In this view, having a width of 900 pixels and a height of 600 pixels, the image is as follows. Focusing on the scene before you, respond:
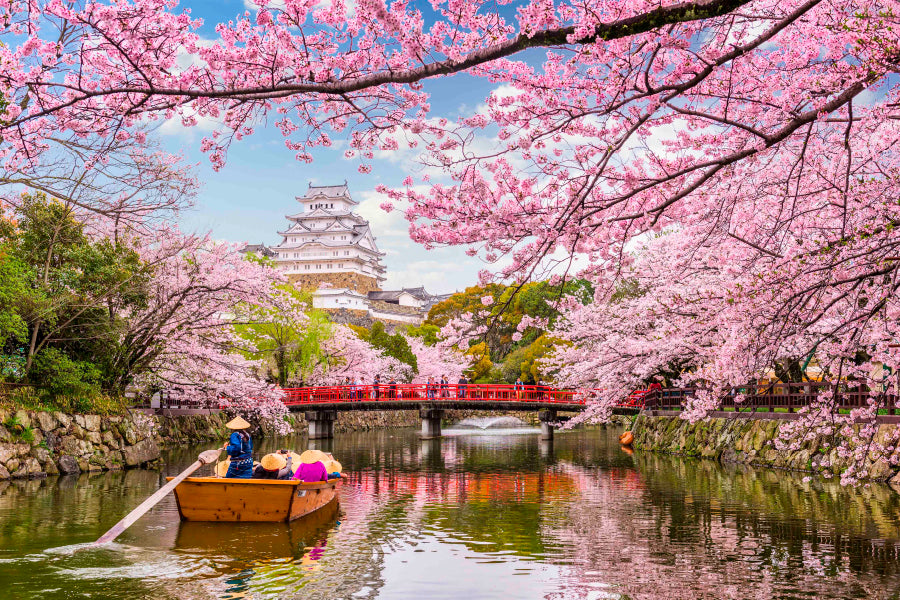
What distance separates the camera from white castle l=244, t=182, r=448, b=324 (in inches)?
3221

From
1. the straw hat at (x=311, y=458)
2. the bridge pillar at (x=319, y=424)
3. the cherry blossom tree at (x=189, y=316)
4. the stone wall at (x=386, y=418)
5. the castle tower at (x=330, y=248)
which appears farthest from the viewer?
the castle tower at (x=330, y=248)

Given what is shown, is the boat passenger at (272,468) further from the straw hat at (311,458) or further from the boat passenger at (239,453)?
the straw hat at (311,458)

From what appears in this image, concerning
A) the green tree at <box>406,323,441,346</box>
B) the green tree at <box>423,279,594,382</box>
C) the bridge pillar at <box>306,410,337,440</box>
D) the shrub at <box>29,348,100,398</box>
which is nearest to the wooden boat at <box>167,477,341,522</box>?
the shrub at <box>29,348,100,398</box>

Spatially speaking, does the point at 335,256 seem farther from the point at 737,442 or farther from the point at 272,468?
Answer: the point at 272,468

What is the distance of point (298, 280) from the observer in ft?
276

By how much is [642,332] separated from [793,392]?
616 cm

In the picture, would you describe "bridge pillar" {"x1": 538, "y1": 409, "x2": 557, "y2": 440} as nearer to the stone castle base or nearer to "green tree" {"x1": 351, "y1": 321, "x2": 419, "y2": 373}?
"green tree" {"x1": 351, "y1": 321, "x2": 419, "y2": 373}

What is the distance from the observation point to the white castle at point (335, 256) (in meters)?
81.8

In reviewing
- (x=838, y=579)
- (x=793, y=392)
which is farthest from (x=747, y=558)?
(x=793, y=392)

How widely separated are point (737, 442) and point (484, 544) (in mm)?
14360

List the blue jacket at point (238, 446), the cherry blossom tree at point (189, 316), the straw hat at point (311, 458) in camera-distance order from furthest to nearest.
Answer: the cherry blossom tree at point (189, 316) → the straw hat at point (311, 458) → the blue jacket at point (238, 446)

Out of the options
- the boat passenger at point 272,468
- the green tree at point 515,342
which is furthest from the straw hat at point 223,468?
the green tree at point 515,342

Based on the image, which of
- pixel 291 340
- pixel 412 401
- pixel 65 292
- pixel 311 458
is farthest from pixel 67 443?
pixel 291 340

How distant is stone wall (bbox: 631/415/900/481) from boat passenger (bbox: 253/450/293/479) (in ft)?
34.4
